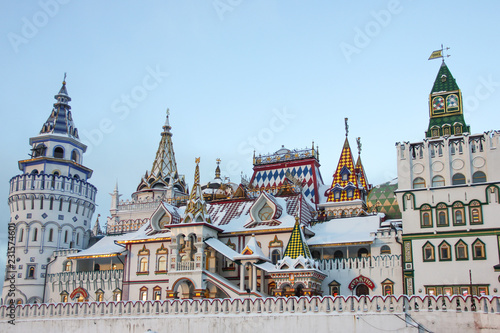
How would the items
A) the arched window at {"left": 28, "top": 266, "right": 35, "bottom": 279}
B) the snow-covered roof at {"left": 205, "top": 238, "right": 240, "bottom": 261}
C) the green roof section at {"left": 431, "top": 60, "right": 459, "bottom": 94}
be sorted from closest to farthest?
the snow-covered roof at {"left": 205, "top": 238, "right": 240, "bottom": 261}
the green roof section at {"left": 431, "top": 60, "right": 459, "bottom": 94}
the arched window at {"left": 28, "top": 266, "right": 35, "bottom": 279}

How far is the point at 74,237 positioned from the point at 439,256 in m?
31.5

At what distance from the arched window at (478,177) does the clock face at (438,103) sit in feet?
20.0

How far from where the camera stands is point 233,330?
32031mm

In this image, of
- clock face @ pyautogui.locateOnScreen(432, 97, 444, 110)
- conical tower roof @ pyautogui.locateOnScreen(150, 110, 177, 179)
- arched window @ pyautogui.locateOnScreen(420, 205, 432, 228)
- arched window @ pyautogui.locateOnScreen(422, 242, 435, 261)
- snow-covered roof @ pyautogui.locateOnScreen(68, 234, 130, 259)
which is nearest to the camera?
arched window @ pyautogui.locateOnScreen(422, 242, 435, 261)

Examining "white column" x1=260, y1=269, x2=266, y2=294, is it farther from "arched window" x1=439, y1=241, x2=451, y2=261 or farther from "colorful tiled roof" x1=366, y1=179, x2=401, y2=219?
"arched window" x1=439, y1=241, x2=451, y2=261

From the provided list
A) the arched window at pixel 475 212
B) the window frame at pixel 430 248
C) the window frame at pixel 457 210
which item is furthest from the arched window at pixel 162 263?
the arched window at pixel 475 212

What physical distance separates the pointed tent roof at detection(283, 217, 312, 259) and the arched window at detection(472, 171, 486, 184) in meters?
11.3

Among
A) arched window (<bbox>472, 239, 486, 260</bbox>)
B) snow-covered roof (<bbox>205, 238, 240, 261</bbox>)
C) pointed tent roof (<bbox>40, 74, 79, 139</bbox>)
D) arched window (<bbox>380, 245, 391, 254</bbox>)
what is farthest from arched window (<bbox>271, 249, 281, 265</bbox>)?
pointed tent roof (<bbox>40, 74, 79, 139</bbox>)

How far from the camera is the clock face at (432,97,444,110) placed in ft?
131

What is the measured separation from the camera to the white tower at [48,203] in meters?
47.8

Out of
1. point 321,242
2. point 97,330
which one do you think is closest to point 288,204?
point 321,242

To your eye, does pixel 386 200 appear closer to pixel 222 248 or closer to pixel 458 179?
pixel 458 179

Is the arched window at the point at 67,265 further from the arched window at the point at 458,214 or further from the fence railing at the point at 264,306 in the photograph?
the arched window at the point at 458,214

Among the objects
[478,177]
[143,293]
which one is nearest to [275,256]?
[143,293]
